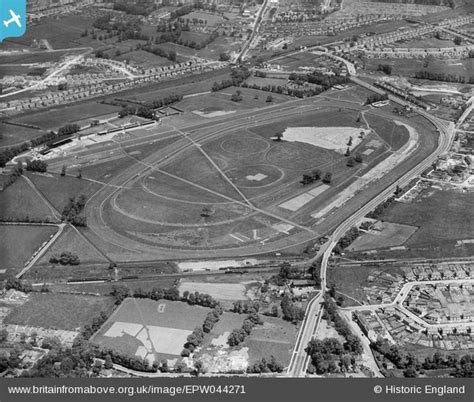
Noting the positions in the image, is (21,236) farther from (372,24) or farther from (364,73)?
(372,24)

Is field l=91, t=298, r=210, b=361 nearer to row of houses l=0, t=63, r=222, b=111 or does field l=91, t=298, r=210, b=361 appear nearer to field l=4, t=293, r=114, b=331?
field l=4, t=293, r=114, b=331

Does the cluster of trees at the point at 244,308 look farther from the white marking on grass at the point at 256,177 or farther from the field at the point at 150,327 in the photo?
the white marking on grass at the point at 256,177

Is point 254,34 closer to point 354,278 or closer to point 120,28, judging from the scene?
point 120,28

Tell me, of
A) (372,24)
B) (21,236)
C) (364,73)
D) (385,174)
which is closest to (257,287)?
(21,236)

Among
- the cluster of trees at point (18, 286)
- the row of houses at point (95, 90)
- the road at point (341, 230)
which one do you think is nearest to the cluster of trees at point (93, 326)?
the cluster of trees at point (18, 286)

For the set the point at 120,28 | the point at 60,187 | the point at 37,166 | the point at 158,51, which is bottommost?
the point at 60,187

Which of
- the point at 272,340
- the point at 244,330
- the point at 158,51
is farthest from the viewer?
the point at 158,51

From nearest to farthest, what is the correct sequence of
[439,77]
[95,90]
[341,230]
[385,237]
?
[385,237] → [341,230] → [95,90] → [439,77]

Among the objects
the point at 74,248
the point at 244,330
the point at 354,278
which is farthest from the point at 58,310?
the point at 354,278

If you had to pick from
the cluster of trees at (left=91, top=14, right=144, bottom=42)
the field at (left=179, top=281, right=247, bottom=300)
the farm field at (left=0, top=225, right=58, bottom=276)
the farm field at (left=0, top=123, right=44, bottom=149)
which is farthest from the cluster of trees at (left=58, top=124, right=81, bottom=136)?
the cluster of trees at (left=91, top=14, right=144, bottom=42)
